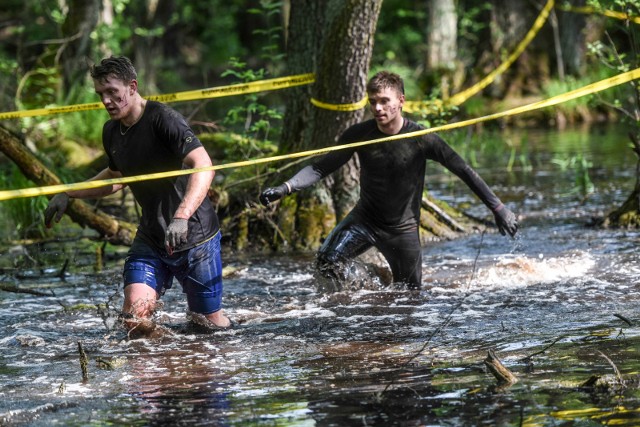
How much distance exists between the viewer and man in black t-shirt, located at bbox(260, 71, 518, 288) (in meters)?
7.70

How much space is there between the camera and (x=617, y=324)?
6582mm

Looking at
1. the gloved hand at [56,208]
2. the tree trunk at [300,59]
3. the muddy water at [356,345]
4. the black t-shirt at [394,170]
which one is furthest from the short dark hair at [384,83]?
the tree trunk at [300,59]

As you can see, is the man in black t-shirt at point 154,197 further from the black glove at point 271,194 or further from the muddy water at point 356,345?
the black glove at point 271,194

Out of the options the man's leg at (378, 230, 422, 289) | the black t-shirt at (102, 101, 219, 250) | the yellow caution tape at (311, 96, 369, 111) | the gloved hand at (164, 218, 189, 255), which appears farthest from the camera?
the yellow caution tape at (311, 96, 369, 111)

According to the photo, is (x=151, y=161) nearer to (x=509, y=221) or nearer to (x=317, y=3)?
(x=509, y=221)

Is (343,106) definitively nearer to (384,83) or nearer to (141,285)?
(384,83)

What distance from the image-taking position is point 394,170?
806 centimetres

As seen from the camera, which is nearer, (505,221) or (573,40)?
(505,221)

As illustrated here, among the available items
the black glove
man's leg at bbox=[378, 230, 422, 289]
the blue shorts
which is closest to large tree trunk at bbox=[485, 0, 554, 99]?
man's leg at bbox=[378, 230, 422, 289]

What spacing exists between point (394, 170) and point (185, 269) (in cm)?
210

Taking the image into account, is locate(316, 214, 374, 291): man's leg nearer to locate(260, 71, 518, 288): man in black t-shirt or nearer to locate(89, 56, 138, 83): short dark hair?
locate(260, 71, 518, 288): man in black t-shirt

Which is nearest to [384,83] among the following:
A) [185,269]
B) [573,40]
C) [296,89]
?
[185,269]

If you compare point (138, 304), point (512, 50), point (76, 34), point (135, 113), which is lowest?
point (138, 304)

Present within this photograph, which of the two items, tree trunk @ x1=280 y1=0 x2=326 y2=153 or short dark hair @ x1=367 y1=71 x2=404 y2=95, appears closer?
short dark hair @ x1=367 y1=71 x2=404 y2=95
